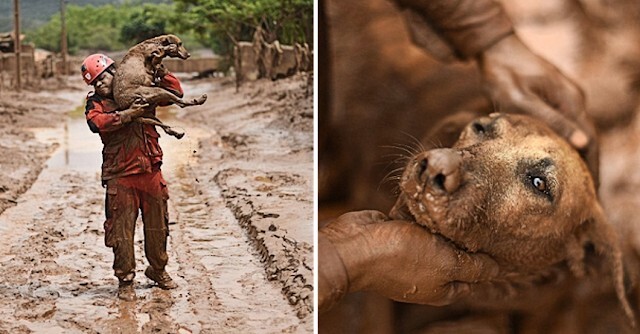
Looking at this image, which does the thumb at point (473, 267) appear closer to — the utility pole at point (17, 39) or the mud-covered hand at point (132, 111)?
the mud-covered hand at point (132, 111)

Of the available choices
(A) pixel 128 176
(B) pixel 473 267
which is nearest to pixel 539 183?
(B) pixel 473 267

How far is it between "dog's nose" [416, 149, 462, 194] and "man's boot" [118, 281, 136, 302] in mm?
785

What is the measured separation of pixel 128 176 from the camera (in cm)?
216

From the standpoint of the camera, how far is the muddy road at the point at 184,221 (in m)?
2.16

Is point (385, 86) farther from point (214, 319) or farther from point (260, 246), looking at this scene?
point (214, 319)

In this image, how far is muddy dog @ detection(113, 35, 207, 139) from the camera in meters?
2.11

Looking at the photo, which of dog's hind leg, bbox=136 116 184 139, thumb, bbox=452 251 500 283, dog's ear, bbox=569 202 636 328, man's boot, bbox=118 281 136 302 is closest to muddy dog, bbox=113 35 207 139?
dog's hind leg, bbox=136 116 184 139

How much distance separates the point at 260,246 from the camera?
7.42ft

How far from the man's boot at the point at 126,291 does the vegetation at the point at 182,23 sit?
58 centimetres

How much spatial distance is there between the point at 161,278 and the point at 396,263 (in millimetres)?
607

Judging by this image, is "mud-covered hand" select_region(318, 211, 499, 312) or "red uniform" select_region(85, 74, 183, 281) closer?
"mud-covered hand" select_region(318, 211, 499, 312)

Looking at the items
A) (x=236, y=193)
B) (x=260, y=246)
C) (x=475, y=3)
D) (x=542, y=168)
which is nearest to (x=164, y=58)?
(x=236, y=193)

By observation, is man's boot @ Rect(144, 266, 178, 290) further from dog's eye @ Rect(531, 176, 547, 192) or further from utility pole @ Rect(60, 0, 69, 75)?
dog's eye @ Rect(531, 176, 547, 192)

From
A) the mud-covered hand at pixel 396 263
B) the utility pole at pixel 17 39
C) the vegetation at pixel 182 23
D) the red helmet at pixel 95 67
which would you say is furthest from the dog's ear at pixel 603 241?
the utility pole at pixel 17 39
